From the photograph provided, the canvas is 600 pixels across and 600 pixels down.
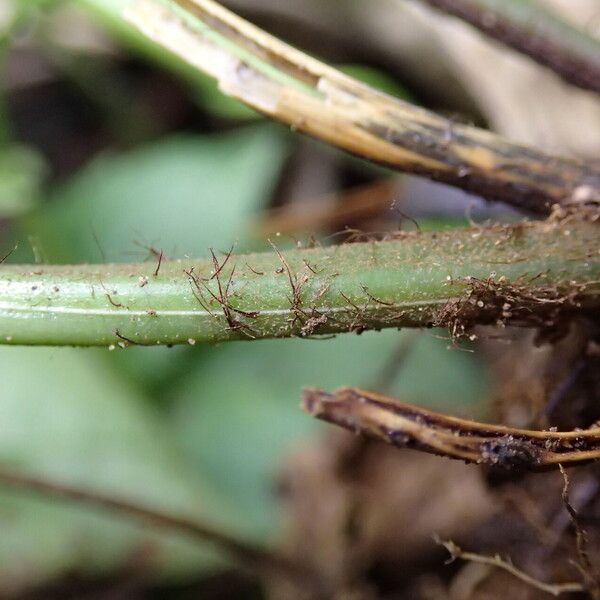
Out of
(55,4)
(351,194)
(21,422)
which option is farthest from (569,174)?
(21,422)

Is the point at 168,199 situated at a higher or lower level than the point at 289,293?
lower

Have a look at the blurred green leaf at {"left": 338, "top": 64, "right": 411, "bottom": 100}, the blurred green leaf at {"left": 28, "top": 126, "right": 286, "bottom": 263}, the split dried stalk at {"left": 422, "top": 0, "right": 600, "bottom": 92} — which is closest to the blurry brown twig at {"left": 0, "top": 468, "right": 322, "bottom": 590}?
the blurred green leaf at {"left": 28, "top": 126, "right": 286, "bottom": 263}

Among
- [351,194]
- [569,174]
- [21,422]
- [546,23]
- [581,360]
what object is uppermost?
[546,23]

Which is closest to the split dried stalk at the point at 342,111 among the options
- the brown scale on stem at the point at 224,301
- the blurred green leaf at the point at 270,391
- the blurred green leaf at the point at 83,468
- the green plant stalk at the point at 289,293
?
the green plant stalk at the point at 289,293

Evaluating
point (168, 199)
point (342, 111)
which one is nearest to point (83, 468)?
point (168, 199)

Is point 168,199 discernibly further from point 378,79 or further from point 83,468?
point 83,468

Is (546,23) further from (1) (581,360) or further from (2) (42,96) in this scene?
(2) (42,96)
